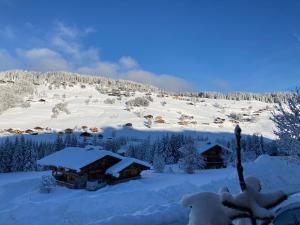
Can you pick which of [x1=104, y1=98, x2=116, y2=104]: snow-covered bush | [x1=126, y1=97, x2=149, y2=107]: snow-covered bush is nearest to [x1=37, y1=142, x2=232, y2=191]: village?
[x1=126, y1=97, x2=149, y2=107]: snow-covered bush

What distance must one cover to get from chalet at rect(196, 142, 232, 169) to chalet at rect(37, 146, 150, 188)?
1518 cm

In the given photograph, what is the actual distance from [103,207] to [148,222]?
19.3 ft

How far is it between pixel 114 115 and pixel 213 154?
301 ft

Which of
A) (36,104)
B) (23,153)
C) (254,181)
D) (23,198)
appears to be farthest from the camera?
(36,104)

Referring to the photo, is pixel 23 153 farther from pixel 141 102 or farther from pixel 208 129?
pixel 141 102

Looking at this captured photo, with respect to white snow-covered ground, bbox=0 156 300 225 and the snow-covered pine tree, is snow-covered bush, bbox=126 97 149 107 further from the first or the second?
the snow-covered pine tree

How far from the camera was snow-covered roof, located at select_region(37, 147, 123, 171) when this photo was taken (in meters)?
45.6

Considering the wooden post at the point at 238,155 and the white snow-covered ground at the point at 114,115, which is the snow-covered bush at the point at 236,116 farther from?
the wooden post at the point at 238,155

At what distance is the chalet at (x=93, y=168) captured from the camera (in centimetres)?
4525

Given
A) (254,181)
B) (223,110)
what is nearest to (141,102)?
(223,110)

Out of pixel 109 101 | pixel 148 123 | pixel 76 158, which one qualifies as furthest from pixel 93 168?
pixel 109 101

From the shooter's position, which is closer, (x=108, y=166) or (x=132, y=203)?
(x=132, y=203)

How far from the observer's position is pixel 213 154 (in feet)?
200

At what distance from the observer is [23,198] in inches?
1528
